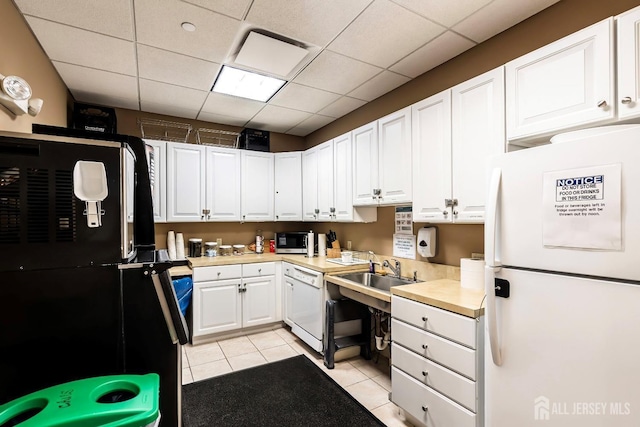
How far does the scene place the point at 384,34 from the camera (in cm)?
212

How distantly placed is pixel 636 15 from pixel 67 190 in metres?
2.40

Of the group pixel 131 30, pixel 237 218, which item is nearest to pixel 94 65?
pixel 131 30

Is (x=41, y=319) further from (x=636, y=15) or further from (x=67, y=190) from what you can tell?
(x=636, y=15)

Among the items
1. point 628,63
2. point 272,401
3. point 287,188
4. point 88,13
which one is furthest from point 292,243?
point 628,63

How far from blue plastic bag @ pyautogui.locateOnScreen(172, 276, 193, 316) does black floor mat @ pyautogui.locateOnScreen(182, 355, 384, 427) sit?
2.98 feet

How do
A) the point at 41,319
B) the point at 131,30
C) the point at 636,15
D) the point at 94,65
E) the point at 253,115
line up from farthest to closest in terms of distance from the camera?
the point at 253,115 → the point at 94,65 → the point at 131,30 → the point at 636,15 → the point at 41,319

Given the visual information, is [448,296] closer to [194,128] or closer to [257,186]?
[257,186]

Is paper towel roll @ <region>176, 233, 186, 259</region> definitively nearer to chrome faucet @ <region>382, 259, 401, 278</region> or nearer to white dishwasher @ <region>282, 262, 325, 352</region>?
white dishwasher @ <region>282, 262, 325, 352</region>

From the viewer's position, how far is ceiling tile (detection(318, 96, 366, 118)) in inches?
131

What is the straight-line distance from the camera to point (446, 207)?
84.4 inches

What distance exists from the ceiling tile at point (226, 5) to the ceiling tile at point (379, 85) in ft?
4.37

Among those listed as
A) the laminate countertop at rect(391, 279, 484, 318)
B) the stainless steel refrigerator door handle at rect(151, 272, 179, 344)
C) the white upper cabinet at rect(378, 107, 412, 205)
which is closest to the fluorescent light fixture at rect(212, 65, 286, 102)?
the white upper cabinet at rect(378, 107, 412, 205)

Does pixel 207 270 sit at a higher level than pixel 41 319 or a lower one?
lower

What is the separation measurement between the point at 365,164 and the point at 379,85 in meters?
0.78
